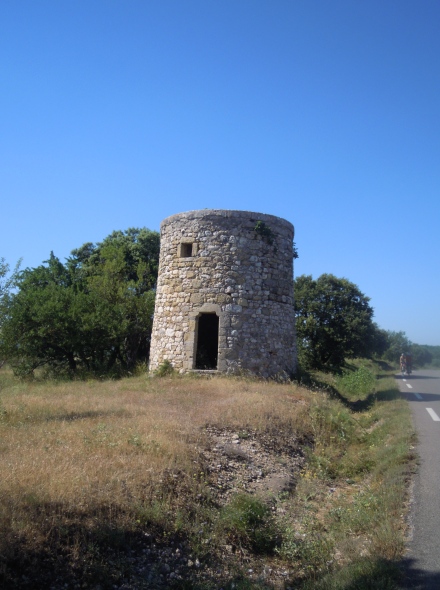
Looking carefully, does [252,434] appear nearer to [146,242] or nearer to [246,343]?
[246,343]

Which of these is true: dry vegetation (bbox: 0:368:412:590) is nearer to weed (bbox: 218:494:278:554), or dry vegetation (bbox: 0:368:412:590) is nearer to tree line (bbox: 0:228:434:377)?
weed (bbox: 218:494:278:554)

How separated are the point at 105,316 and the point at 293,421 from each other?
30.6ft

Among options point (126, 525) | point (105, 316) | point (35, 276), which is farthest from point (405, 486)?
point (35, 276)

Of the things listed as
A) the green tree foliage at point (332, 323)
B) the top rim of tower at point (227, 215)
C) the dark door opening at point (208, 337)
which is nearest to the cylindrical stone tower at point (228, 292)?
the top rim of tower at point (227, 215)

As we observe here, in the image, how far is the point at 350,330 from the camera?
87.7 feet

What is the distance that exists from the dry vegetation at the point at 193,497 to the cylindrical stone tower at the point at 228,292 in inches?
142

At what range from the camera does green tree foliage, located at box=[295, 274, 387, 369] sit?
2681 centimetres

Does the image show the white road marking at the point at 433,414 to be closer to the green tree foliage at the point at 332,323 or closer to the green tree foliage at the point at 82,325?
the green tree foliage at the point at 82,325

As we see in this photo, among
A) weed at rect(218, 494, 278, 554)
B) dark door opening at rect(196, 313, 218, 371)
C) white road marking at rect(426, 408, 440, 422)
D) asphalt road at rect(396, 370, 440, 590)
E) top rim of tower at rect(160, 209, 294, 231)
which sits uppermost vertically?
top rim of tower at rect(160, 209, 294, 231)

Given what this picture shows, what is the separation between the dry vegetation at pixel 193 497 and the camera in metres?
4.71

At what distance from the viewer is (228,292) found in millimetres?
14156

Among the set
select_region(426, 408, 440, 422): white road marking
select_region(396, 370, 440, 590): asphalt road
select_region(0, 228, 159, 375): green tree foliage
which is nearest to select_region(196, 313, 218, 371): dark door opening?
select_region(0, 228, 159, 375): green tree foliage

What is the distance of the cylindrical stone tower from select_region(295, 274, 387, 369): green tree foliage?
39.7 ft

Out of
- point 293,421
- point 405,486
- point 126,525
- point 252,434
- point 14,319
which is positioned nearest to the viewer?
point 126,525
